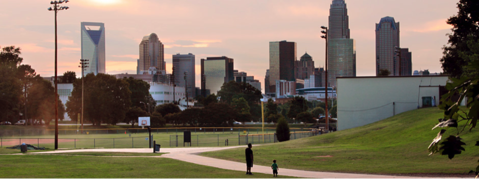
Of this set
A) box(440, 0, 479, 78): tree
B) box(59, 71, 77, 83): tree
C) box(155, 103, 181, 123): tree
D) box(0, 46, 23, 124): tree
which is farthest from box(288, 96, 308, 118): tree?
box(59, 71, 77, 83): tree

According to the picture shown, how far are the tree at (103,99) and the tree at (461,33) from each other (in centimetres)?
7440

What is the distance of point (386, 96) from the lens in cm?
5338

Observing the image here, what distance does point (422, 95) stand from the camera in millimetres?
53438

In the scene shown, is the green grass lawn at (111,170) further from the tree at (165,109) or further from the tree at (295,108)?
the tree at (165,109)

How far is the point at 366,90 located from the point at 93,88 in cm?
6721

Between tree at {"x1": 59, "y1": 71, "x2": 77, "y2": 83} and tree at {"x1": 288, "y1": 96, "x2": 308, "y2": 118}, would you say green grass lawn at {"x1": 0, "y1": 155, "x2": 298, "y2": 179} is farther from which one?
tree at {"x1": 59, "y1": 71, "x2": 77, "y2": 83}

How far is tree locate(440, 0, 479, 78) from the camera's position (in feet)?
120

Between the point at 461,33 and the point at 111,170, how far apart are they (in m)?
36.0

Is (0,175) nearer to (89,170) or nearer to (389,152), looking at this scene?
(89,170)

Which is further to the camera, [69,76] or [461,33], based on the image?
[69,76]

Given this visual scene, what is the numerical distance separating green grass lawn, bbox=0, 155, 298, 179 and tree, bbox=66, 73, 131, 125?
7527 centimetres

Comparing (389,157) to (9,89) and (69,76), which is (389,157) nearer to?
(9,89)

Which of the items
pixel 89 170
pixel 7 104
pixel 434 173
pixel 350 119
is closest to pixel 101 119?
pixel 7 104

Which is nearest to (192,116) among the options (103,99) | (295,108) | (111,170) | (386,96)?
(103,99)
